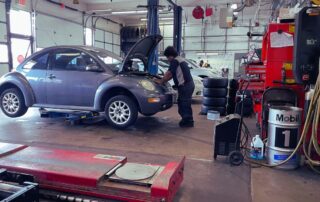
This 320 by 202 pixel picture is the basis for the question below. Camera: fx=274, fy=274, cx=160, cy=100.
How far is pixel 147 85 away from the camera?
486 centimetres

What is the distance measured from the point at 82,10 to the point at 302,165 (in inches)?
555

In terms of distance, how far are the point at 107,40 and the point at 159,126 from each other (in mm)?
13573

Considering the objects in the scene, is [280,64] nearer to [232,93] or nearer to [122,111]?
[122,111]

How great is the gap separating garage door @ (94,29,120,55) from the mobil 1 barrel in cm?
1462

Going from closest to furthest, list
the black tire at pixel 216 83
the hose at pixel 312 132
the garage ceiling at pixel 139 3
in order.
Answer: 1. the hose at pixel 312 132
2. the black tire at pixel 216 83
3. the garage ceiling at pixel 139 3

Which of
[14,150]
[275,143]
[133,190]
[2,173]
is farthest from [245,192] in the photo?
[14,150]

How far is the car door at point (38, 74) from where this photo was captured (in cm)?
530

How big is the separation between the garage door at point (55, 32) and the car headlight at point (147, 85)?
353 inches

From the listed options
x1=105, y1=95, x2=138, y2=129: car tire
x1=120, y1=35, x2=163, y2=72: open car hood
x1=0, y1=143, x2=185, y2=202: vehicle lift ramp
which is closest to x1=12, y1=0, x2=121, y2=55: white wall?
x1=120, y1=35, x2=163, y2=72: open car hood

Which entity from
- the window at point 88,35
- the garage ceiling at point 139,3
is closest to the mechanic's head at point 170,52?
the garage ceiling at point 139,3

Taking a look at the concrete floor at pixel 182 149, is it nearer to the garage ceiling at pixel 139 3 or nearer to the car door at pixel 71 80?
the car door at pixel 71 80

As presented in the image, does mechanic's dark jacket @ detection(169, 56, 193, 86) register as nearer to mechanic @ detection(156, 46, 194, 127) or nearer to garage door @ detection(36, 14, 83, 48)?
mechanic @ detection(156, 46, 194, 127)

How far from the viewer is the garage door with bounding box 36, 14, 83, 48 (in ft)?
39.7

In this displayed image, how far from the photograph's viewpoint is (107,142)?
4246mm
